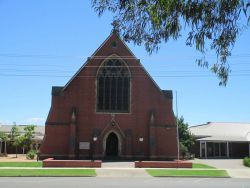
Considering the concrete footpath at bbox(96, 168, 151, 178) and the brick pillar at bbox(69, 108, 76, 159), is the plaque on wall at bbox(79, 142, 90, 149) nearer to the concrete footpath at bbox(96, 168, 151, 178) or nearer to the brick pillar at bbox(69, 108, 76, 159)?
the brick pillar at bbox(69, 108, 76, 159)

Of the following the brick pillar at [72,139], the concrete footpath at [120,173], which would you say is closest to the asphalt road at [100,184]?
the concrete footpath at [120,173]

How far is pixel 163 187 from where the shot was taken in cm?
2259

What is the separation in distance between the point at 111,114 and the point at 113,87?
3086 mm

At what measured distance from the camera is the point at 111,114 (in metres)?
50.1

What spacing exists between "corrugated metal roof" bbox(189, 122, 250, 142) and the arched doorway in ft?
50.3

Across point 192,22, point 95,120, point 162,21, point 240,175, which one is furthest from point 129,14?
point 95,120

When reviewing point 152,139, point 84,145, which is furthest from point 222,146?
point 84,145

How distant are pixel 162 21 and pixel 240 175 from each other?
27619 millimetres

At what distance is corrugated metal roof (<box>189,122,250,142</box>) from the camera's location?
62250 millimetres

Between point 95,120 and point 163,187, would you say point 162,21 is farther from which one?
point 95,120

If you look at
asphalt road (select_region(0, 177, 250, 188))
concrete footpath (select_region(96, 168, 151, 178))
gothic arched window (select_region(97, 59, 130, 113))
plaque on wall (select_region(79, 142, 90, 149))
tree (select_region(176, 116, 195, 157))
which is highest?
gothic arched window (select_region(97, 59, 130, 113))

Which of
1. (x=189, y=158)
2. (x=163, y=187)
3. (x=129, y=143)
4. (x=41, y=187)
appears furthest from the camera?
(x=189, y=158)

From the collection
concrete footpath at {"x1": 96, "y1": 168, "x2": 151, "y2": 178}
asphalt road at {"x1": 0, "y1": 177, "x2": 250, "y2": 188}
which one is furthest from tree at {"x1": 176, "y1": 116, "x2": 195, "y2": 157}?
asphalt road at {"x1": 0, "y1": 177, "x2": 250, "y2": 188}

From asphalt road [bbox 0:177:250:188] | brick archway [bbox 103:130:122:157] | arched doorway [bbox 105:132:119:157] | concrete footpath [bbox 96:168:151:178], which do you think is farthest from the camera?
arched doorway [bbox 105:132:119:157]
